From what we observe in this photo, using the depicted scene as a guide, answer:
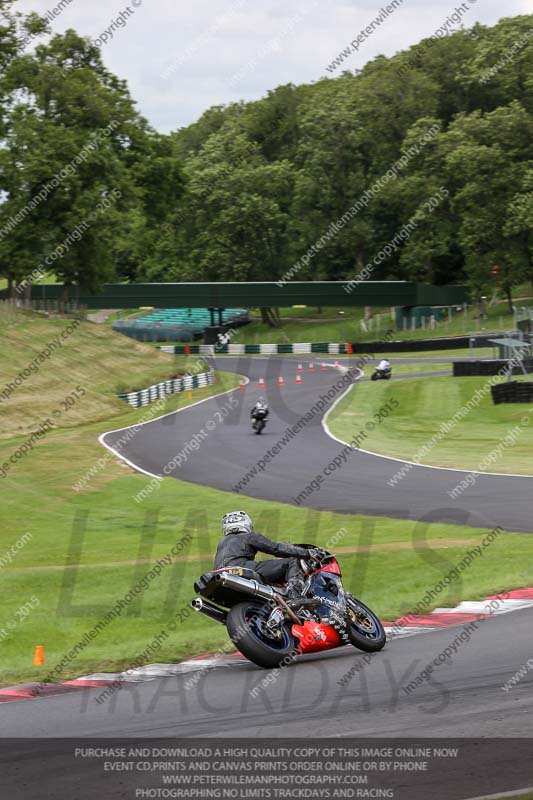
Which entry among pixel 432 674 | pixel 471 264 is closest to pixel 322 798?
pixel 432 674

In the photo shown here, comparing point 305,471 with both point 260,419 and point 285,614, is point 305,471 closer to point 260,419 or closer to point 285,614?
point 260,419

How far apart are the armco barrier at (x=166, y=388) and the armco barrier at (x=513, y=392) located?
1761 cm

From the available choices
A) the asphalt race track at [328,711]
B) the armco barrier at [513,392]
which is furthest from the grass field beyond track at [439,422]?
the asphalt race track at [328,711]

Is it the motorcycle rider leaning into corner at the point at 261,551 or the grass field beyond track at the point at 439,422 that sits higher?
the motorcycle rider leaning into corner at the point at 261,551

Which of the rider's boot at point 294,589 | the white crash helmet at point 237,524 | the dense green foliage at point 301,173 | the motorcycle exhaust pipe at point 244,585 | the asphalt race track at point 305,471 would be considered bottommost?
the asphalt race track at point 305,471

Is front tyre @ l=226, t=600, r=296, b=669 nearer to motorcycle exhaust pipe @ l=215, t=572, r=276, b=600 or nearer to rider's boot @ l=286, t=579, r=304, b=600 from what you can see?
motorcycle exhaust pipe @ l=215, t=572, r=276, b=600

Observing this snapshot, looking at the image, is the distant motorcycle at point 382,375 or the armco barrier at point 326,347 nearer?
the distant motorcycle at point 382,375

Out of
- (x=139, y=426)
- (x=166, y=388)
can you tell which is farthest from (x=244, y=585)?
(x=166, y=388)

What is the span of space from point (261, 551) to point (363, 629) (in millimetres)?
1237

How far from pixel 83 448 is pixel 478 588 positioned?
20758 millimetres

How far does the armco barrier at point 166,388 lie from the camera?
4712 cm

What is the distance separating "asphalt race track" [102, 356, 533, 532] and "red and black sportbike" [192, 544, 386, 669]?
7851mm

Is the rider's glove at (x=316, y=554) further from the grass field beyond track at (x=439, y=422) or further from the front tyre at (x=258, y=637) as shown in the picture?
the grass field beyond track at (x=439, y=422)

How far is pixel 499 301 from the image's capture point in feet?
263
